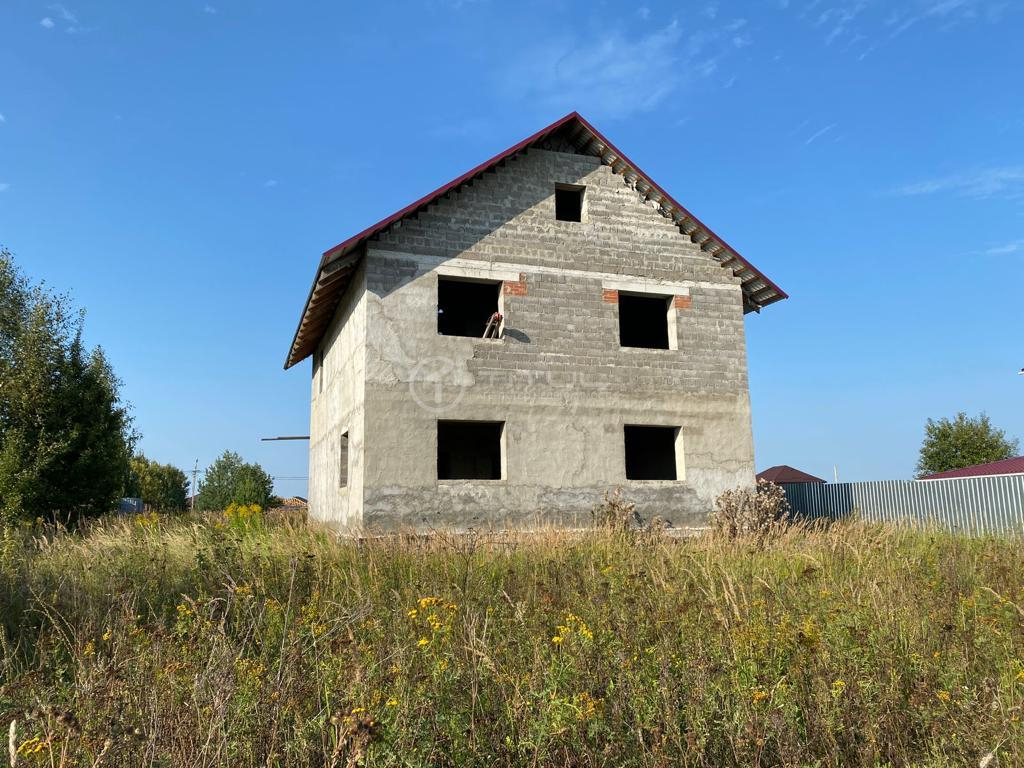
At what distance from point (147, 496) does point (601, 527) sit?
164ft

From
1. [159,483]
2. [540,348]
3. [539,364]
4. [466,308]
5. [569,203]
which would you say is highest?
[569,203]

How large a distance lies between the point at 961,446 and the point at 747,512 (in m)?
34.1

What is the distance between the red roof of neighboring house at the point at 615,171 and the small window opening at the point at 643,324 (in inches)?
81.9

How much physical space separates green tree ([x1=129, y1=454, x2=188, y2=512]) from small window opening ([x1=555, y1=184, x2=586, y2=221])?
44.4 m

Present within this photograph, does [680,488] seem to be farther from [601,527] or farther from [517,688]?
[517,688]

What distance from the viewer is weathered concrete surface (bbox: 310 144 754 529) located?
12180 mm

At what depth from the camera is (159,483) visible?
55156 millimetres

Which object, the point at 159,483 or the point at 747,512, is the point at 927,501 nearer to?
the point at 747,512

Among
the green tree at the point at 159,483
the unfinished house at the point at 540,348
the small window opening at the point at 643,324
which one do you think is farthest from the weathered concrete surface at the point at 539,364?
the green tree at the point at 159,483

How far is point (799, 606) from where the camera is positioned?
5.81 meters

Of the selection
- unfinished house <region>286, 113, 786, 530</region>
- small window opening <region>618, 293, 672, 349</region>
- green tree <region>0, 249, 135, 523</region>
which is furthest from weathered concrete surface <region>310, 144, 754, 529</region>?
green tree <region>0, 249, 135, 523</region>

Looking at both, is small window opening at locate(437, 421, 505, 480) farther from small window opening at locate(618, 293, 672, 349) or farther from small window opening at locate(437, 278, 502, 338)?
small window opening at locate(618, 293, 672, 349)

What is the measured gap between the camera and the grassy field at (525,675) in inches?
121

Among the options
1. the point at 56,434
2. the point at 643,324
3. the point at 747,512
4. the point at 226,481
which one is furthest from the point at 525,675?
the point at 226,481
